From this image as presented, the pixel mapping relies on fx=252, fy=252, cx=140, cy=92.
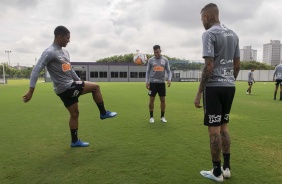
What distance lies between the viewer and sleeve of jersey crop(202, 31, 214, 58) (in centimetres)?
325

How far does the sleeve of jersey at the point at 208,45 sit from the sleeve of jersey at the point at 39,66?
2833mm

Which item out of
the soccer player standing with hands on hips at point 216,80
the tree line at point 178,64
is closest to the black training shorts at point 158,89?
the soccer player standing with hands on hips at point 216,80

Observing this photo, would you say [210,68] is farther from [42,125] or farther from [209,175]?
[42,125]

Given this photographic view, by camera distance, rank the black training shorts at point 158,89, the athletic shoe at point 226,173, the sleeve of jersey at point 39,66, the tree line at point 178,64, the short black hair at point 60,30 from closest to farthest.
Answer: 1. the athletic shoe at point 226,173
2. the sleeve of jersey at point 39,66
3. the short black hair at point 60,30
4. the black training shorts at point 158,89
5. the tree line at point 178,64

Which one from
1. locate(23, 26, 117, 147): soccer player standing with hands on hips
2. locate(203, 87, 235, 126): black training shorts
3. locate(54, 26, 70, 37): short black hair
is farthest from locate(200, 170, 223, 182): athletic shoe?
locate(54, 26, 70, 37): short black hair

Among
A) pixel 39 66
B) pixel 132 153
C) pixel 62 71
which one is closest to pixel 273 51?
pixel 132 153

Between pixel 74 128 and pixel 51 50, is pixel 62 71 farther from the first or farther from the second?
pixel 74 128

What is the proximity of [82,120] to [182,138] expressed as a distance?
3651 mm

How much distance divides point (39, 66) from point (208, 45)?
3.00 meters

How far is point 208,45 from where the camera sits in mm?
3264

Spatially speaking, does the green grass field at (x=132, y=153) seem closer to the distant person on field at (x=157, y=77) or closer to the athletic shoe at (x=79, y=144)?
the athletic shoe at (x=79, y=144)

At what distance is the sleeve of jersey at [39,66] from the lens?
4539 millimetres

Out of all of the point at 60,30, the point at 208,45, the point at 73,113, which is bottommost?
the point at 73,113

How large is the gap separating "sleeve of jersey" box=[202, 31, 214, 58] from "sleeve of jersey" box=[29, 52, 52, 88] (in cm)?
283
